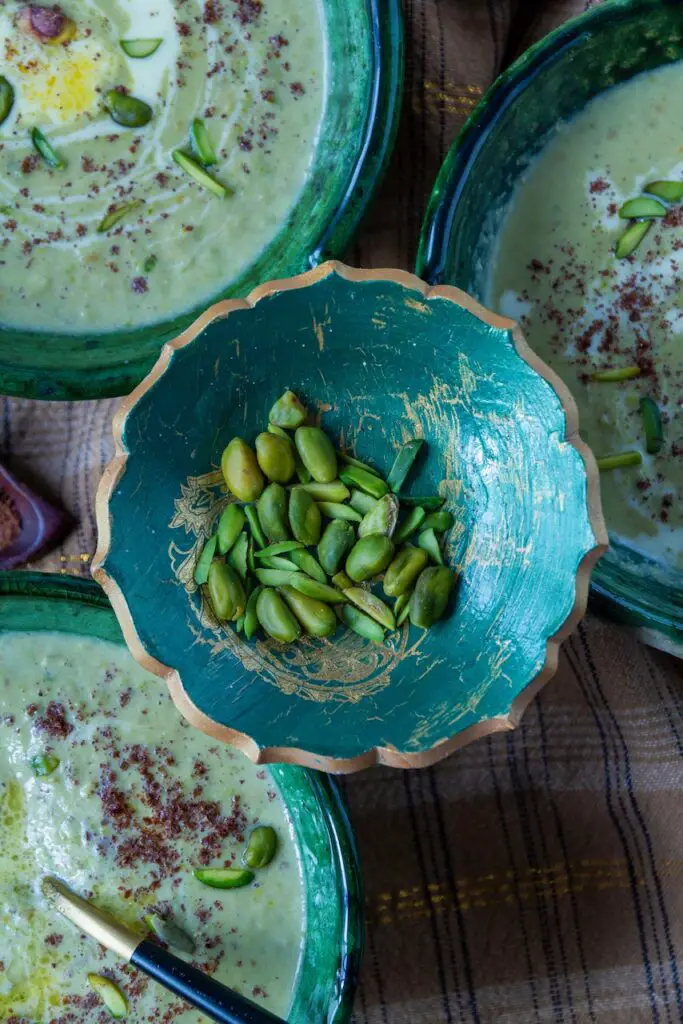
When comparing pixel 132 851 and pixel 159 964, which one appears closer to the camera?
pixel 159 964

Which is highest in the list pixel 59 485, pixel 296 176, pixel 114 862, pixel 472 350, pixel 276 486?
pixel 296 176

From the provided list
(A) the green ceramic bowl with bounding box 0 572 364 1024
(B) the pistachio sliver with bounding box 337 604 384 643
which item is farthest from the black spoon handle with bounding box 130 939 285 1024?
(B) the pistachio sliver with bounding box 337 604 384 643

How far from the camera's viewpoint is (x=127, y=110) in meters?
1.17

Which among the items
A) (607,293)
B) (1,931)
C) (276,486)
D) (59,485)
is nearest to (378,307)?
(276,486)

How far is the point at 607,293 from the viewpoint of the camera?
119 centimetres

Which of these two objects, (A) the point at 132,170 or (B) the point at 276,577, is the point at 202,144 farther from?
(B) the point at 276,577

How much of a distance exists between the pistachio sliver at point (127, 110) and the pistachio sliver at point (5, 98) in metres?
0.11

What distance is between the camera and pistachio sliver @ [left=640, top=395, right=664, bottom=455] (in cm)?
118

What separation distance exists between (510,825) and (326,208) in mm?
746

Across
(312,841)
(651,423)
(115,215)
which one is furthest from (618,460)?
(115,215)

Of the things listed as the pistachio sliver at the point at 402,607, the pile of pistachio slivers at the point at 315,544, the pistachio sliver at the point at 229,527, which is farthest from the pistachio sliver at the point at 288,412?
the pistachio sliver at the point at 402,607

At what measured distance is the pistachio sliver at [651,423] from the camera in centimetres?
118

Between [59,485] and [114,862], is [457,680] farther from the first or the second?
[59,485]

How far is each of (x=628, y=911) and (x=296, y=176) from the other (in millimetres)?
962
